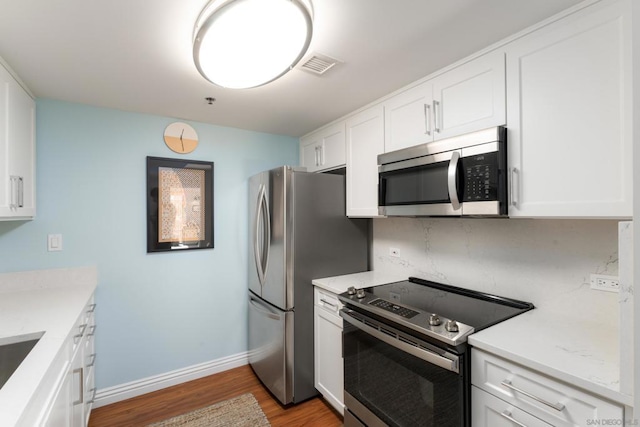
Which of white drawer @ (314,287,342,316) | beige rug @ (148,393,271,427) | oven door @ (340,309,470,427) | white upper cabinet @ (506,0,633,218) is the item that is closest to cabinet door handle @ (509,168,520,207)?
white upper cabinet @ (506,0,633,218)

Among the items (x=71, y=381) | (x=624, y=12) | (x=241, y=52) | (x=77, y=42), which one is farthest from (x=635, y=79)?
(x=71, y=381)

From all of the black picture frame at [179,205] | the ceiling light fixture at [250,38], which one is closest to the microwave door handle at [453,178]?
the ceiling light fixture at [250,38]

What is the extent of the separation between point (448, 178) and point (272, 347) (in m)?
1.83

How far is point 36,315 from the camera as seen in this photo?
1.53m

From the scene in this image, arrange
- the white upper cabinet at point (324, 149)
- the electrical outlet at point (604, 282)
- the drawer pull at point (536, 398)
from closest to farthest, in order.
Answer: the drawer pull at point (536, 398)
the electrical outlet at point (604, 282)
the white upper cabinet at point (324, 149)

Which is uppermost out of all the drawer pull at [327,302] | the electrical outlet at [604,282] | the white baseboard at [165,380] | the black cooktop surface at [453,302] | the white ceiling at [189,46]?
the white ceiling at [189,46]

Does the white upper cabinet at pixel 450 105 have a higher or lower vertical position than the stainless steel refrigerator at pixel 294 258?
higher

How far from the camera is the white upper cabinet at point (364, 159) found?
214 centimetres

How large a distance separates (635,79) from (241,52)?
4.22ft

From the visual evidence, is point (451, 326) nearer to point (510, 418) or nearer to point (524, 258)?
point (510, 418)

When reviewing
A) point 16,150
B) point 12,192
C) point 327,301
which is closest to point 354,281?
point 327,301

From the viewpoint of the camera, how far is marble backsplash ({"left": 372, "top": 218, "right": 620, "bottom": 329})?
4.48ft

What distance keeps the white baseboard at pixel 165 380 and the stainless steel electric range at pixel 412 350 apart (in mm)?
1352

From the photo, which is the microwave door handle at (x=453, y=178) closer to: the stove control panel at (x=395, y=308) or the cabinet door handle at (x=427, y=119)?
the cabinet door handle at (x=427, y=119)
